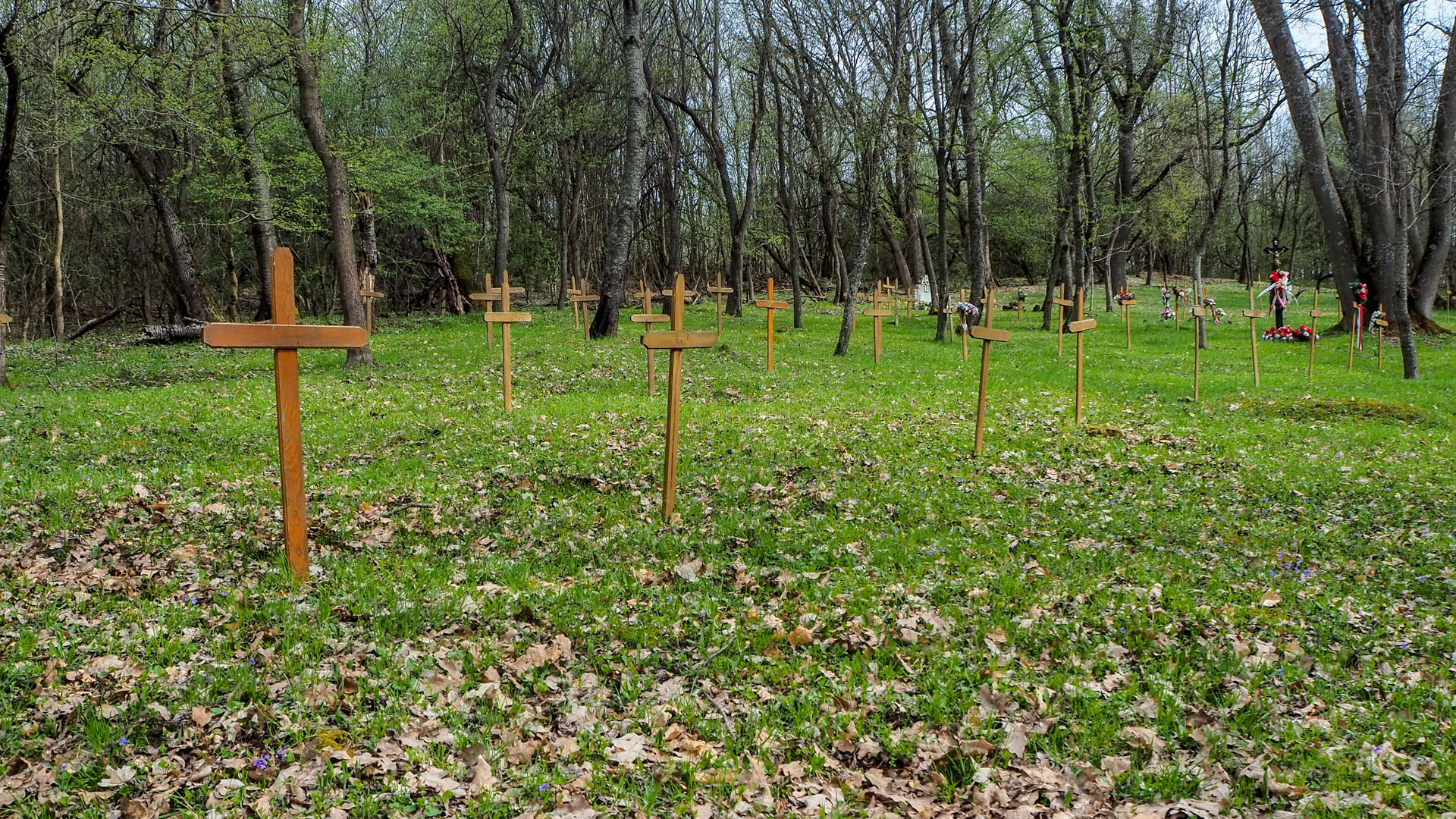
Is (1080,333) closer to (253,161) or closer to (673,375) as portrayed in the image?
(673,375)

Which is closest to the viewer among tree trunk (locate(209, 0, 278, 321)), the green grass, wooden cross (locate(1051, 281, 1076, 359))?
the green grass

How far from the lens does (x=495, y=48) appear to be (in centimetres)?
2919

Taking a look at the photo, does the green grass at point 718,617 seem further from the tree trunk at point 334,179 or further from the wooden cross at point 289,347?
the tree trunk at point 334,179

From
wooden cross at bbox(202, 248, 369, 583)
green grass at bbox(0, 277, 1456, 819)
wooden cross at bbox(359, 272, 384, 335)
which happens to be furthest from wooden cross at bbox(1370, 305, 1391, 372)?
wooden cross at bbox(359, 272, 384, 335)

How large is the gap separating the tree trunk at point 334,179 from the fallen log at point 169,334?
787 centimetres

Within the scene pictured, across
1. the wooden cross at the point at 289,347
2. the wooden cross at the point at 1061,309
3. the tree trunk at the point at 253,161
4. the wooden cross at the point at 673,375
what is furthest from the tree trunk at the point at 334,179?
the wooden cross at the point at 1061,309

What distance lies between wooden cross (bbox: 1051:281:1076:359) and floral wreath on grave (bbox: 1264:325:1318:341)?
5.69 m

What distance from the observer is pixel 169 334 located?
2127cm

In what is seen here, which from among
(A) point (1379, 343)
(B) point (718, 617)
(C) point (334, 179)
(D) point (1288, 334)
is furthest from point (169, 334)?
(D) point (1288, 334)

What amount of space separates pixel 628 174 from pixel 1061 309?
1098 cm

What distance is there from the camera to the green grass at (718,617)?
153 inches

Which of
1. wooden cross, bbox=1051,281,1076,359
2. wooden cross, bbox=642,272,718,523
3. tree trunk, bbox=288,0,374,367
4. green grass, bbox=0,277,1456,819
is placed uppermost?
tree trunk, bbox=288,0,374,367

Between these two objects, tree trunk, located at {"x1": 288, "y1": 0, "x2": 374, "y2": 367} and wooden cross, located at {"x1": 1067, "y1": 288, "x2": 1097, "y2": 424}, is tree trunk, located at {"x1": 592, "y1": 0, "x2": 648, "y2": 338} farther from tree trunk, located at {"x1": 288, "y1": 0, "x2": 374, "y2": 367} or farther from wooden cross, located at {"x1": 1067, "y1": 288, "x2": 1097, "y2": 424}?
wooden cross, located at {"x1": 1067, "y1": 288, "x2": 1097, "y2": 424}

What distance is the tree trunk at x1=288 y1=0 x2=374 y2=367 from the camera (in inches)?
585
